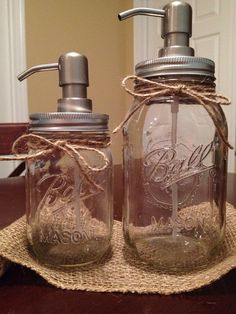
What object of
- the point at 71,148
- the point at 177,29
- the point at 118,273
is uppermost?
the point at 177,29

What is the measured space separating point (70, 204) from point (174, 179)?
11 cm

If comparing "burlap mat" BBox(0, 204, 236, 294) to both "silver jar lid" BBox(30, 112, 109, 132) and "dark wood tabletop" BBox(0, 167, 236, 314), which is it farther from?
"silver jar lid" BBox(30, 112, 109, 132)

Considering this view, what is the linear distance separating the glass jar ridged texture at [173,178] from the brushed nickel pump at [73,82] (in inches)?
2.3

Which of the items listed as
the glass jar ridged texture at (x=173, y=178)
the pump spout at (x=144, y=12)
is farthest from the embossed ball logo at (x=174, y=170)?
the pump spout at (x=144, y=12)

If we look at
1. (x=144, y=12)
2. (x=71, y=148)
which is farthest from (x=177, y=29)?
(x=71, y=148)

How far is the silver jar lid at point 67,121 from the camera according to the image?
28cm

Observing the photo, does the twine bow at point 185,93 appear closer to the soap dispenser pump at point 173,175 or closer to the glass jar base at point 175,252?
the soap dispenser pump at point 173,175

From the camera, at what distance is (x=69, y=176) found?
1.09 ft

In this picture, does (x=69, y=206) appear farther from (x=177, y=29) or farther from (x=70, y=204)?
(x=177, y=29)

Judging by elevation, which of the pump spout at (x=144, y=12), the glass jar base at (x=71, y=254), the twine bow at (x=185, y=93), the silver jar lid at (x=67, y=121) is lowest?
the glass jar base at (x=71, y=254)

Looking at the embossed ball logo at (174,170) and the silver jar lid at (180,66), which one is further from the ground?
the silver jar lid at (180,66)

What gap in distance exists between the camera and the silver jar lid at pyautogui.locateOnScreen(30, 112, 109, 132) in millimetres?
284

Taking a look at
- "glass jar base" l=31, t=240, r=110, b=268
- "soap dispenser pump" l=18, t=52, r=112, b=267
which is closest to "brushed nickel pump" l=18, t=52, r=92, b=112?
"soap dispenser pump" l=18, t=52, r=112, b=267

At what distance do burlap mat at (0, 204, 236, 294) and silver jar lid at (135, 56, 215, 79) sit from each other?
166 mm
